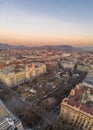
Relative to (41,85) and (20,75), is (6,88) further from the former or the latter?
(41,85)

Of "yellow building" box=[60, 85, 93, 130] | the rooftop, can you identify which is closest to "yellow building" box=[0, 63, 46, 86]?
the rooftop

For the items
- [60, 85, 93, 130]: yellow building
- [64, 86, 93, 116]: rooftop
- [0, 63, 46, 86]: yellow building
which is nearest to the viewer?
[60, 85, 93, 130]: yellow building

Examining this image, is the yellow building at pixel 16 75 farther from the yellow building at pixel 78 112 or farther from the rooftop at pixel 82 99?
the yellow building at pixel 78 112

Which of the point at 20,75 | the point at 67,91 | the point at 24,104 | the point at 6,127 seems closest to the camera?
the point at 6,127

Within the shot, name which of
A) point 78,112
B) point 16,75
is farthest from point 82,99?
point 16,75

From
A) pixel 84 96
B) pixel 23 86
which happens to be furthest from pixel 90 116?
pixel 23 86

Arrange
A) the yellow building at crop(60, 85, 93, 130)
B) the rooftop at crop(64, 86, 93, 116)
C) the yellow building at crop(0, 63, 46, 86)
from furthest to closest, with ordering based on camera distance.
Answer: the yellow building at crop(0, 63, 46, 86)
the rooftop at crop(64, 86, 93, 116)
the yellow building at crop(60, 85, 93, 130)

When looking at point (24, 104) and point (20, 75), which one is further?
point (20, 75)

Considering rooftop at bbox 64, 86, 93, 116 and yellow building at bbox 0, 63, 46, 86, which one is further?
yellow building at bbox 0, 63, 46, 86

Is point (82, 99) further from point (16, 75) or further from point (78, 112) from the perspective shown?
point (16, 75)

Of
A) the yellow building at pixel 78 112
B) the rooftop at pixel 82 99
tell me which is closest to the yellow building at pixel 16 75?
the rooftop at pixel 82 99

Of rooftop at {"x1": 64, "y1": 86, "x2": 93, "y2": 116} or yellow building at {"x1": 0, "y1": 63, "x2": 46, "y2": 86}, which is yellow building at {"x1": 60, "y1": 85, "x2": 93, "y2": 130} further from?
yellow building at {"x1": 0, "y1": 63, "x2": 46, "y2": 86}
